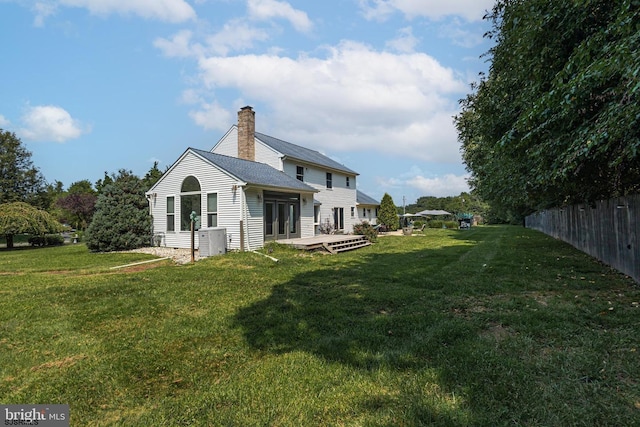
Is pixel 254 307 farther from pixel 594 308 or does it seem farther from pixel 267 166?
pixel 267 166

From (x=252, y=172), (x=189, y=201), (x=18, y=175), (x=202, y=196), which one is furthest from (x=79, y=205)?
(x=252, y=172)

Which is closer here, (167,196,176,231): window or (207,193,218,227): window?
(207,193,218,227): window

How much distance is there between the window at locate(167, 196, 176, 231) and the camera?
1500cm

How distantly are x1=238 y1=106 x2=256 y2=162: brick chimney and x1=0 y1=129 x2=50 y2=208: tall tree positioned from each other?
27606 mm

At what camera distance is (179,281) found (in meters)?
7.19

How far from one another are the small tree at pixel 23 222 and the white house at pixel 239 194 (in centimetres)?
1002

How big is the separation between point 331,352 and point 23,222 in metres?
24.0

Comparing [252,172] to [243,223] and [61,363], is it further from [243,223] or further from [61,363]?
[61,363]

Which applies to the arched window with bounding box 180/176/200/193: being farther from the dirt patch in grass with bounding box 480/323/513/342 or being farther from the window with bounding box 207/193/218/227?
the dirt patch in grass with bounding box 480/323/513/342

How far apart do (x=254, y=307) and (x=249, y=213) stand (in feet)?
28.0

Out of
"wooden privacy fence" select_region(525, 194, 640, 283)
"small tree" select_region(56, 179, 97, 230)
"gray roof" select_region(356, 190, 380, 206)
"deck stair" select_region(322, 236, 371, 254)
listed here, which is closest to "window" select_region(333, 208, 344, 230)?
"gray roof" select_region(356, 190, 380, 206)

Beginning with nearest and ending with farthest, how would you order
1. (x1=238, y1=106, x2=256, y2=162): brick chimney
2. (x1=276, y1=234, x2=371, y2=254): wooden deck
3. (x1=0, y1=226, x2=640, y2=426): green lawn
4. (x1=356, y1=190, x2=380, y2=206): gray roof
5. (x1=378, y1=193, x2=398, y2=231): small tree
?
(x1=0, y1=226, x2=640, y2=426): green lawn, (x1=276, y1=234, x2=371, y2=254): wooden deck, (x1=238, y1=106, x2=256, y2=162): brick chimney, (x1=356, y1=190, x2=380, y2=206): gray roof, (x1=378, y1=193, x2=398, y2=231): small tree

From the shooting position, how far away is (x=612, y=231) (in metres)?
7.74

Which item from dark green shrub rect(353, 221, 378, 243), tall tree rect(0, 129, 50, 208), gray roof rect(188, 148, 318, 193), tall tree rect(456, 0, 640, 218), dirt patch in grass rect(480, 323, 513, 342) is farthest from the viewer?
tall tree rect(0, 129, 50, 208)
